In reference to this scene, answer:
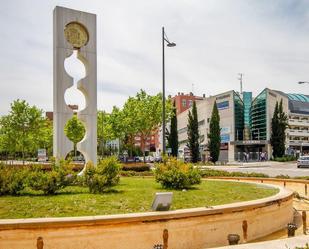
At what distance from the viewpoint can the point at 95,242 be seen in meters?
7.91

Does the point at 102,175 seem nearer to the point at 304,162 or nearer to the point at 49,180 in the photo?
the point at 49,180

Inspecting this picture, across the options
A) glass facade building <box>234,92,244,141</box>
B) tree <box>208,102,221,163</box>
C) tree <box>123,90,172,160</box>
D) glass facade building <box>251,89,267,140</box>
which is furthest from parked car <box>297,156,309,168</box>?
glass facade building <box>234,92,244,141</box>

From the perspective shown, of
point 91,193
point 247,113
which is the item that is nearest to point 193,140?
point 247,113

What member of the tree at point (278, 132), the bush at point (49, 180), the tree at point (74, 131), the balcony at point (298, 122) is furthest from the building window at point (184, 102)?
the bush at point (49, 180)

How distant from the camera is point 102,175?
1280 centimetres

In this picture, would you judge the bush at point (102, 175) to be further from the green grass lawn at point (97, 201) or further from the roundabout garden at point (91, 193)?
the green grass lawn at point (97, 201)

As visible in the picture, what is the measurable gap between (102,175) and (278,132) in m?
54.8

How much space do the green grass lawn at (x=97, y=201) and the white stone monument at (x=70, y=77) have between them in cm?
727

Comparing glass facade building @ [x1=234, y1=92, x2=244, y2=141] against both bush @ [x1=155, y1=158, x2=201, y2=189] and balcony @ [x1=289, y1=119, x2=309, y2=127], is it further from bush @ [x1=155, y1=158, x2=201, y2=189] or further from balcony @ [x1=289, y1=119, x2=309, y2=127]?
bush @ [x1=155, y1=158, x2=201, y2=189]

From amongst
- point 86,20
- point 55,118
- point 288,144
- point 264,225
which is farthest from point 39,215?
point 288,144

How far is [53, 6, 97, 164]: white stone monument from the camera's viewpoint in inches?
781

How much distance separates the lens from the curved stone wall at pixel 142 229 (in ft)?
24.8

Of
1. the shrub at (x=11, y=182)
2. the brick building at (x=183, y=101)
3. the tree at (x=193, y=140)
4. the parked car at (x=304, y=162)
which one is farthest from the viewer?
the brick building at (x=183, y=101)

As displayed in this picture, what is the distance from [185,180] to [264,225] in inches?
145
